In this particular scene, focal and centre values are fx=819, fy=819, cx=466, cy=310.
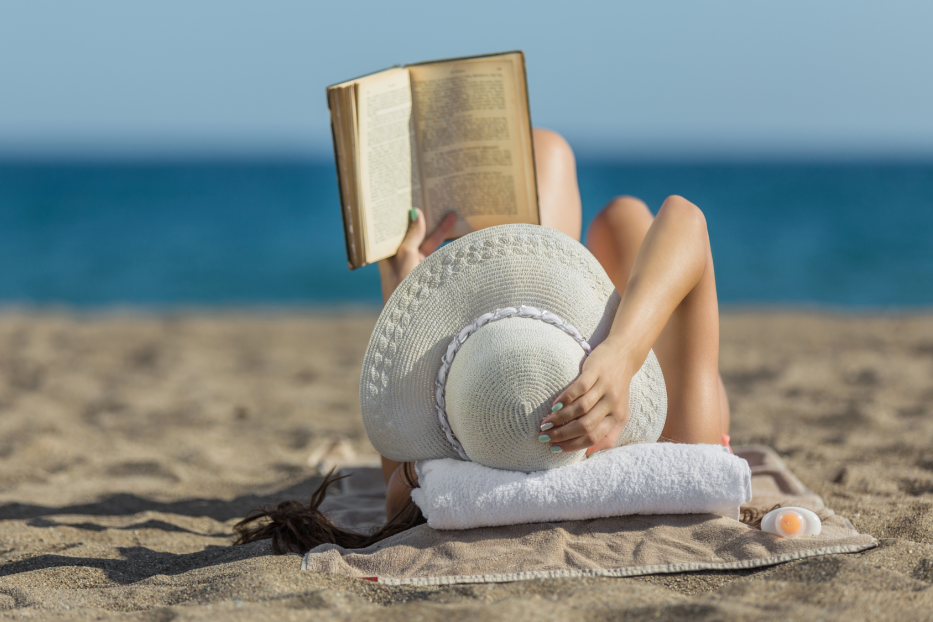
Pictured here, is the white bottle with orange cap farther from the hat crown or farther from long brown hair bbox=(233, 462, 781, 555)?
the hat crown

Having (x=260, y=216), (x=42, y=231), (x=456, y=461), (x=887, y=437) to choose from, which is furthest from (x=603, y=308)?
(x=260, y=216)

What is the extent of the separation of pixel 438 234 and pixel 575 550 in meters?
0.97

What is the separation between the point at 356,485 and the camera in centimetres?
270

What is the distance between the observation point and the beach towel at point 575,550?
1621 mm

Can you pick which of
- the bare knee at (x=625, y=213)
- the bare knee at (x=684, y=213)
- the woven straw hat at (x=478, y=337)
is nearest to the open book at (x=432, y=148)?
the bare knee at (x=625, y=213)

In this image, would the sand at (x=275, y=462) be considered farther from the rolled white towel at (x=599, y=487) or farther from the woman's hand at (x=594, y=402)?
the woman's hand at (x=594, y=402)

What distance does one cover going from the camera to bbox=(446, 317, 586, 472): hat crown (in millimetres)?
1516

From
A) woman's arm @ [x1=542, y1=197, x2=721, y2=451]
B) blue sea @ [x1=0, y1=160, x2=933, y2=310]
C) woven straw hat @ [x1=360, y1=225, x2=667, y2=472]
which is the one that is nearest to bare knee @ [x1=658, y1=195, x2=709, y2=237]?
woman's arm @ [x1=542, y1=197, x2=721, y2=451]

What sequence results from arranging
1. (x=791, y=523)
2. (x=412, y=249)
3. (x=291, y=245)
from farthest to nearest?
(x=291, y=245)
(x=412, y=249)
(x=791, y=523)

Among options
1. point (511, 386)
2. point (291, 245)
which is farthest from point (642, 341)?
point (291, 245)

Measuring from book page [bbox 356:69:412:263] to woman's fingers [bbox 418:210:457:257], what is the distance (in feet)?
0.23

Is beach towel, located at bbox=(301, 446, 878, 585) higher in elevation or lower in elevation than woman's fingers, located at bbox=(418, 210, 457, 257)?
lower

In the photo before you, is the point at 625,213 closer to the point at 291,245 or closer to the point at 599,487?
the point at 599,487

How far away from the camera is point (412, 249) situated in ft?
7.22
